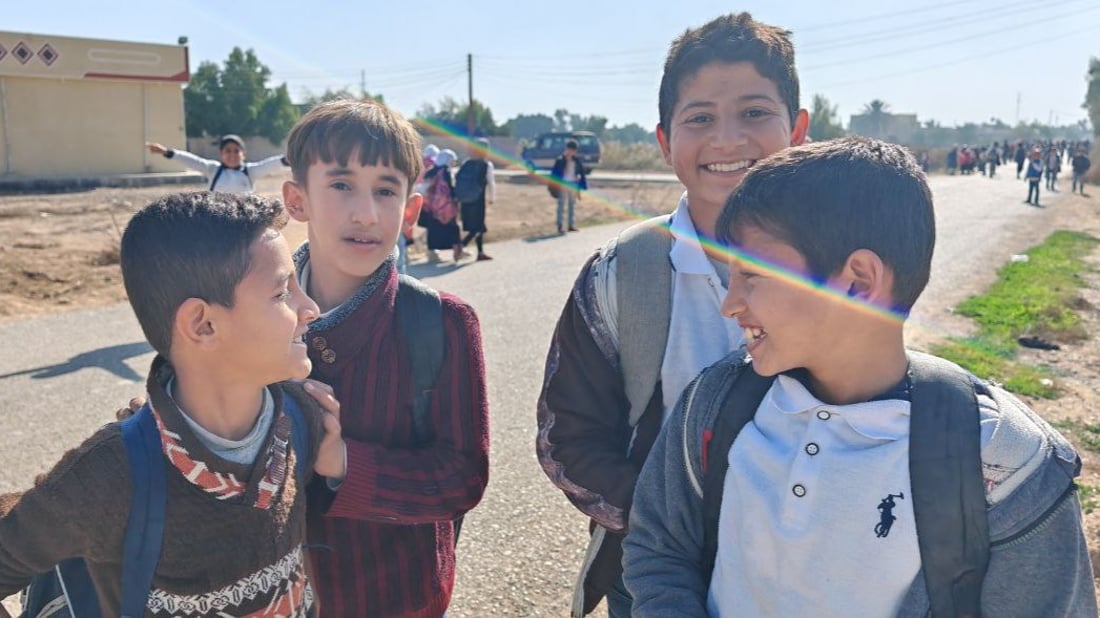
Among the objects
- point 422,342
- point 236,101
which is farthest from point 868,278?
point 236,101

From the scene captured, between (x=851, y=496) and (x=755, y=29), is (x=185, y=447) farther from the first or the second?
(x=755, y=29)

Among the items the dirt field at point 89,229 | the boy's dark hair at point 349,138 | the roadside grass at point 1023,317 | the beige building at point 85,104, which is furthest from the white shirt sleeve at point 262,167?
the beige building at point 85,104

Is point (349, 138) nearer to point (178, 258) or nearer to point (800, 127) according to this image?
point (178, 258)

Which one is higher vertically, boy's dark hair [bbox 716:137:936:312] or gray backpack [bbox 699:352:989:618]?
boy's dark hair [bbox 716:137:936:312]

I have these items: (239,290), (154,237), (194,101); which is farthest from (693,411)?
(194,101)

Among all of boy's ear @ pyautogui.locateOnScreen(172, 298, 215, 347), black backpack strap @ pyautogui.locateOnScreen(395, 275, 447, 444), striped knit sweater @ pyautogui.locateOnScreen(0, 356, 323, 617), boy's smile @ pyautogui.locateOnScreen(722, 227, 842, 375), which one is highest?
boy's smile @ pyautogui.locateOnScreen(722, 227, 842, 375)

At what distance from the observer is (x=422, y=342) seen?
1778 mm

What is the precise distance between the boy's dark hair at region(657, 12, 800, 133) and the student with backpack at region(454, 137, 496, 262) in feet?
31.7

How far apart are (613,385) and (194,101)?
4810cm

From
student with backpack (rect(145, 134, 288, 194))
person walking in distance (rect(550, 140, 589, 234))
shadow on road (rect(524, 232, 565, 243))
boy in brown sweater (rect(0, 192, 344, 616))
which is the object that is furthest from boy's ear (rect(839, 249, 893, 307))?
person walking in distance (rect(550, 140, 589, 234))

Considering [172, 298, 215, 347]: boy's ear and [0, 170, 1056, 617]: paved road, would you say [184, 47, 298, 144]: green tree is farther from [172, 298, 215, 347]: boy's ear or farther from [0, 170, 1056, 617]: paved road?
[172, 298, 215, 347]: boy's ear

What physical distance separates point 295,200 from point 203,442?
67 centimetres

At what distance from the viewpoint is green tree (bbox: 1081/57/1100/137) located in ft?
192

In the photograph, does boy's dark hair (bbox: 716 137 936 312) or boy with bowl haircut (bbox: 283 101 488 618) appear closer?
boy's dark hair (bbox: 716 137 936 312)
